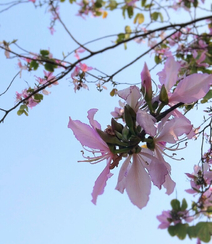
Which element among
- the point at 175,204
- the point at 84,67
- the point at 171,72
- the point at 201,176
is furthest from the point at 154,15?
the point at 171,72

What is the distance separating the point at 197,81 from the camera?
58 cm

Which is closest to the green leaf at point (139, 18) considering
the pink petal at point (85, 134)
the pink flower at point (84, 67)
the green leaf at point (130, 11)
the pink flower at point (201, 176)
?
the green leaf at point (130, 11)

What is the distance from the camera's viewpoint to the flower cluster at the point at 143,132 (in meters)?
0.56

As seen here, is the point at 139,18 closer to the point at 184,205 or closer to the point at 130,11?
the point at 130,11

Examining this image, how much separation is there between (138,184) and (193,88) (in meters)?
0.25

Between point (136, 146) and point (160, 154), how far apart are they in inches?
2.9

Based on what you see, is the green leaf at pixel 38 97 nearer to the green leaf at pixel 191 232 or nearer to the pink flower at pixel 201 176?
the pink flower at pixel 201 176

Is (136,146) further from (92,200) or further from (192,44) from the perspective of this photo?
(192,44)

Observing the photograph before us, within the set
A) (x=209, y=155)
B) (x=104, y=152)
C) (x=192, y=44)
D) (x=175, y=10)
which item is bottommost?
(x=104, y=152)

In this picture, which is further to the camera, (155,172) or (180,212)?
(180,212)

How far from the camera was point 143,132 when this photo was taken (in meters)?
0.56

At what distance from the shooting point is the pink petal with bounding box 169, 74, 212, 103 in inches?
22.6

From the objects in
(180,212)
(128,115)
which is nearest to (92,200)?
(128,115)

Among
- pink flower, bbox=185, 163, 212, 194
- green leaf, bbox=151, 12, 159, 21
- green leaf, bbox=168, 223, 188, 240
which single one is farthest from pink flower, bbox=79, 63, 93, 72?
green leaf, bbox=168, 223, 188, 240
